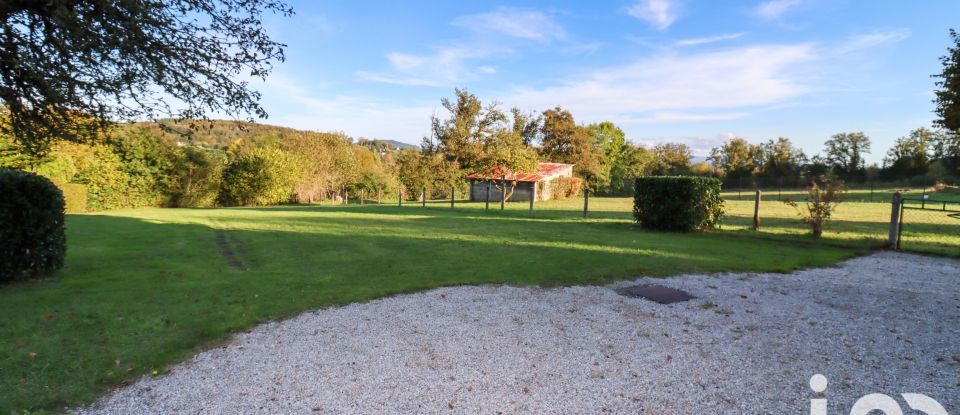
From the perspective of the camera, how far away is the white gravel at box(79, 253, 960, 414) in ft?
11.1

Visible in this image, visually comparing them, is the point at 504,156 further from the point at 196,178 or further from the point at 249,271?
the point at 249,271

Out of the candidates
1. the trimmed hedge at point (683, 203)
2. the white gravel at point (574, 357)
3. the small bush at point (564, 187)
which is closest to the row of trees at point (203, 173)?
the white gravel at point (574, 357)

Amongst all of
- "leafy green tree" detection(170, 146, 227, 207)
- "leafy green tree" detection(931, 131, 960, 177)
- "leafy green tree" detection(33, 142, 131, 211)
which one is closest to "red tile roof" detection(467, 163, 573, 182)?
"leafy green tree" detection(170, 146, 227, 207)

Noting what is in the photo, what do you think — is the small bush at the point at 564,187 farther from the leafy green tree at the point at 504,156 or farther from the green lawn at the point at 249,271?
the green lawn at the point at 249,271


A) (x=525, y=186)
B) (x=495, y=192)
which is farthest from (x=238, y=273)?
(x=525, y=186)

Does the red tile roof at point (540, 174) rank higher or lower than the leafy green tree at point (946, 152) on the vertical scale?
lower

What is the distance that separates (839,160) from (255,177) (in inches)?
2613

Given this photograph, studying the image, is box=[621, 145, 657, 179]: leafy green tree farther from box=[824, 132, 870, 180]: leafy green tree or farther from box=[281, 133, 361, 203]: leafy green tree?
box=[281, 133, 361, 203]: leafy green tree

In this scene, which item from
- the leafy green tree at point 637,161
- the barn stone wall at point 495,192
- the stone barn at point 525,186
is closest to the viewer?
the stone barn at point 525,186

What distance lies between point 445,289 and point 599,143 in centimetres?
5445

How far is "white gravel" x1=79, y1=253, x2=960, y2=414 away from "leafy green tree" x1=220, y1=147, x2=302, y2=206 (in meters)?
31.9

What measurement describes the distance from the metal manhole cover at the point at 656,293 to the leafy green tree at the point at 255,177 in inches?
1288

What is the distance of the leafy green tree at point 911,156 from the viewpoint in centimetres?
5266

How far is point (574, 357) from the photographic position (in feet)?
13.7
